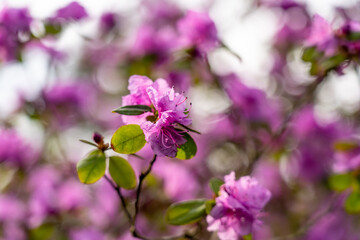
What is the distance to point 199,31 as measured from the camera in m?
1.90

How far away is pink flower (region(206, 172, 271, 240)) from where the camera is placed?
1.14m

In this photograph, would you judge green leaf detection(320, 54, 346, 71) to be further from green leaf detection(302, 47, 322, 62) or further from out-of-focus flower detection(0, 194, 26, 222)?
out-of-focus flower detection(0, 194, 26, 222)

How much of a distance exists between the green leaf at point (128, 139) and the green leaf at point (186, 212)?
1.00 ft

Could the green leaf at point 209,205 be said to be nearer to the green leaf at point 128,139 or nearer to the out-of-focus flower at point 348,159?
the green leaf at point 128,139

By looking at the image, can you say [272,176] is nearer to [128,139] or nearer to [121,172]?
[121,172]

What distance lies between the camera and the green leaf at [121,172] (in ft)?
3.90

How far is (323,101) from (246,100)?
1.41 meters

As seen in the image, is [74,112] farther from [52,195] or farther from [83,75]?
[83,75]

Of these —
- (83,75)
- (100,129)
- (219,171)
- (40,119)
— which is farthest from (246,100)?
(83,75)

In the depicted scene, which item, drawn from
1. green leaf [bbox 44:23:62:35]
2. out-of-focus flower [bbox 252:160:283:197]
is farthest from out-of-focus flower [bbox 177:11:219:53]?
out-of-focus flower [bbox 252:160:283:197]

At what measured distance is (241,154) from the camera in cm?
279

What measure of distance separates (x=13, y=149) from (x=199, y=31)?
4.30ft

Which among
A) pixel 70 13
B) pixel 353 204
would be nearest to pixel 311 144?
pixel 353 204

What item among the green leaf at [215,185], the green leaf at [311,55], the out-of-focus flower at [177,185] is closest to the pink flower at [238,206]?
the green leaf at [215,185]
